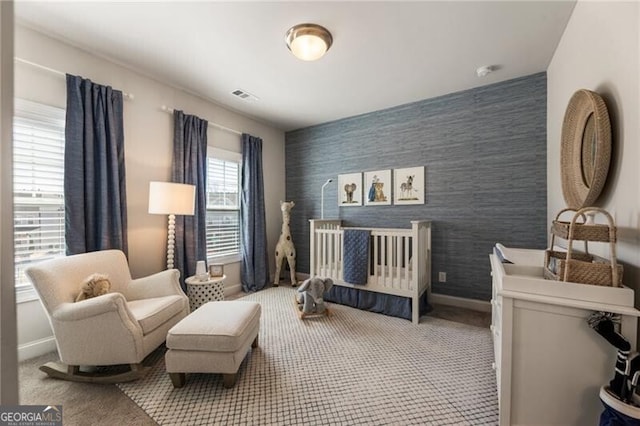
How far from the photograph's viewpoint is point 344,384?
165 cm

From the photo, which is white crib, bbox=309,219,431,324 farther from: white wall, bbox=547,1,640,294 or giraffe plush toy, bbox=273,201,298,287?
white wall, bbox=547,1,640,294

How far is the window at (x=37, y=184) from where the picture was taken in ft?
6.36

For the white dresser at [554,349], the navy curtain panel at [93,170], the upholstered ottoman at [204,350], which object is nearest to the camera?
the white dresser at [554,349]

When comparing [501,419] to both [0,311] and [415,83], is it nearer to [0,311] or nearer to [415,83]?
[0,311]

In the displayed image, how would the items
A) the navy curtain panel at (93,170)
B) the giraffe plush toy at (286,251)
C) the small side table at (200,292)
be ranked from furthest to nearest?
the giraffe plush toy at (286,251) → the small side table at (200,292) → the navy curtain panel at (93,170)

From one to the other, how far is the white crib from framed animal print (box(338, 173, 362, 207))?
28.5 inches

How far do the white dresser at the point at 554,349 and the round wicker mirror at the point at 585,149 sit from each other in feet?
2.12

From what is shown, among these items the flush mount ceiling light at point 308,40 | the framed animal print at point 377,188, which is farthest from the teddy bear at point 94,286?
the framed animal print at point 377,188

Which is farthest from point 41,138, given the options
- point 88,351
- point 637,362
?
point 637,362

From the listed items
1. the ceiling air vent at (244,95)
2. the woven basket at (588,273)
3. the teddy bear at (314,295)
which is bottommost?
the teddy bear at (314,295)

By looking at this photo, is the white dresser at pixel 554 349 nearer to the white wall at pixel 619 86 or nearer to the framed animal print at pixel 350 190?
the white wall at pixel 619 86

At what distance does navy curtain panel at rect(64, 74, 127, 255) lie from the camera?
2.09m

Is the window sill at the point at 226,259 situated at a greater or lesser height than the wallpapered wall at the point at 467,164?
lesser

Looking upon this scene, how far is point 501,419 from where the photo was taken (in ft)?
3.82
